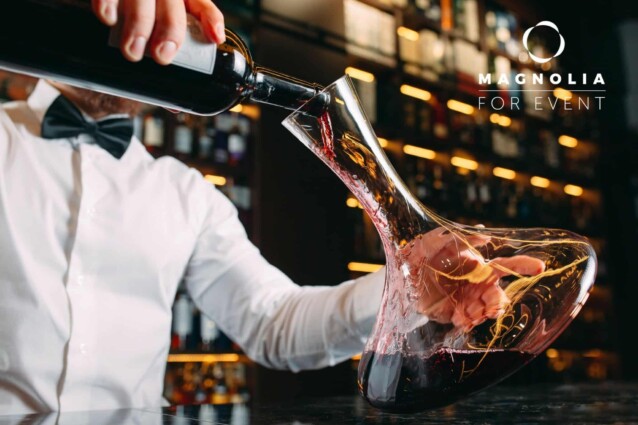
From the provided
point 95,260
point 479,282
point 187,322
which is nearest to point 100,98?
point 95,260

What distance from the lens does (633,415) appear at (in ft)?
1.86

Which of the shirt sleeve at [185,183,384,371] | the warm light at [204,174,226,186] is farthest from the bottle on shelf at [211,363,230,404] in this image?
→ the shirt sleeve at [185,183,384,371]

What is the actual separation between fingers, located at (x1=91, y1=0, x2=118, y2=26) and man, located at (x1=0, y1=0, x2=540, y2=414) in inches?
18.8

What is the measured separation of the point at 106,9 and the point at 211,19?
0.08 m

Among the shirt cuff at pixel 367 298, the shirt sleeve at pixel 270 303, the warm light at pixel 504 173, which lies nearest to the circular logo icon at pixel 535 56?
the warm light at pixel 504 173

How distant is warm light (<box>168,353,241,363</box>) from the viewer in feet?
7.63

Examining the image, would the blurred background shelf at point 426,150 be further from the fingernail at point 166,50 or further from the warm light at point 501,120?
the fingernail at point 166,50

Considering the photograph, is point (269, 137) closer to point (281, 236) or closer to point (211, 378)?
point (281, 236)

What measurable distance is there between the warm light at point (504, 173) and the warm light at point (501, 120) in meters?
0.29

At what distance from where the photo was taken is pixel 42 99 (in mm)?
1182

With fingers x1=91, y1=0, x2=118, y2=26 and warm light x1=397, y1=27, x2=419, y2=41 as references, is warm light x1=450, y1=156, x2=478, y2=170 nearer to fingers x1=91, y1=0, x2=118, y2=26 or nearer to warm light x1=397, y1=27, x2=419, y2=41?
warm light x1=397, y1=27, x2=419, y2=41

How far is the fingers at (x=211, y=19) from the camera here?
0.48 m

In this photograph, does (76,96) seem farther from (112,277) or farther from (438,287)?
(438,287)

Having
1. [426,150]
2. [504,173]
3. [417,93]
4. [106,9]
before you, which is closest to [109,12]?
[106,9]
